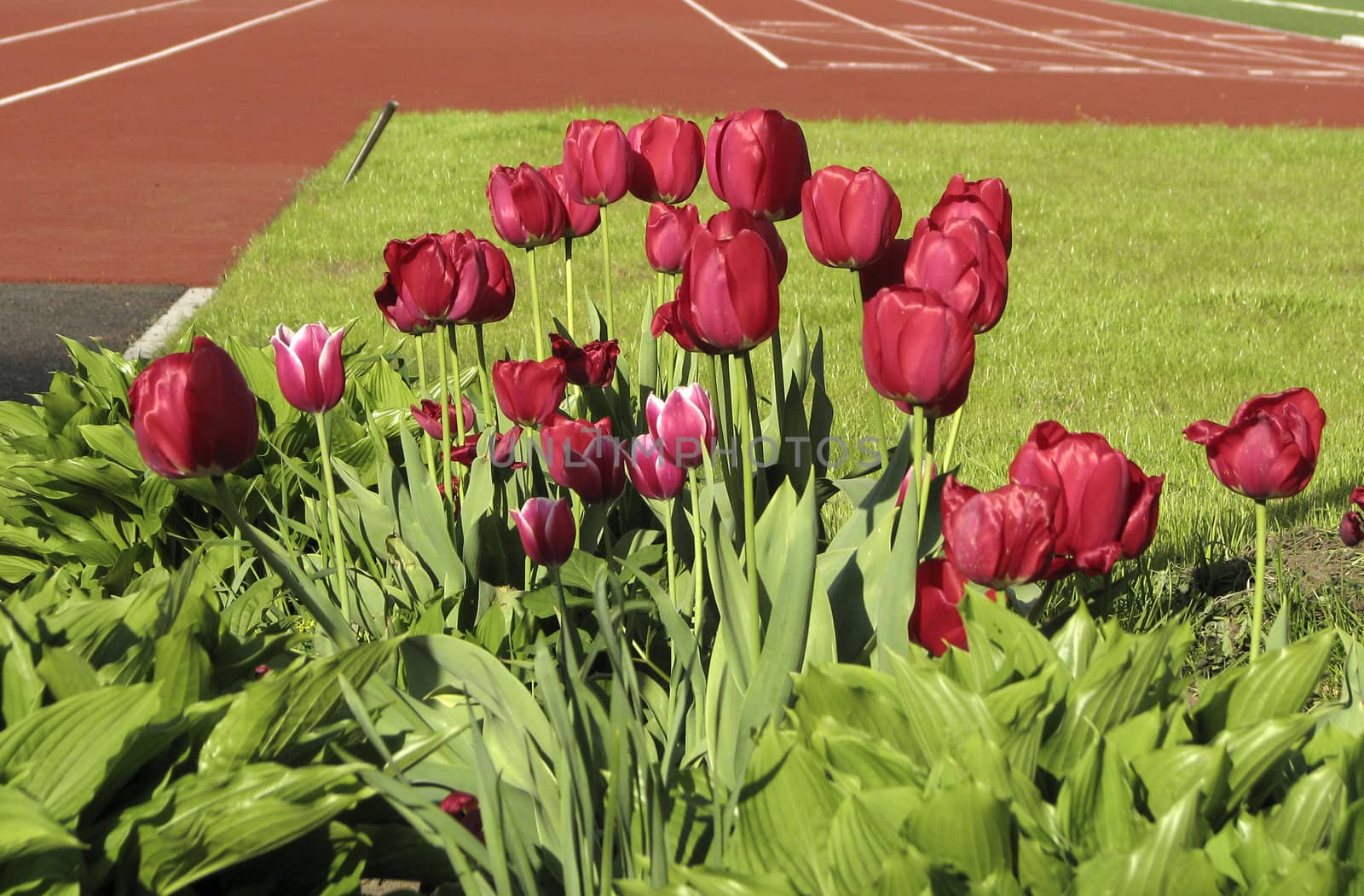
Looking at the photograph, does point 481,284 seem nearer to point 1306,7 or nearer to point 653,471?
point 653,471

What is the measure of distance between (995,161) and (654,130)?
283 inches

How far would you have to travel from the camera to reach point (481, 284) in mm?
1886

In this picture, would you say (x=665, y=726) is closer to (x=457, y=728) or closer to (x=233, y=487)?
(x=457, y=728)

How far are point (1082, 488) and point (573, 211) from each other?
1.15 meters

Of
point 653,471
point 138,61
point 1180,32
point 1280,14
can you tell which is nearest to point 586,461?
point 653,471

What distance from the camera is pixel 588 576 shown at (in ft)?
6.30

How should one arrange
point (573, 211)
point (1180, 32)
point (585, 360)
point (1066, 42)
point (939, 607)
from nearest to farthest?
point (939, 607) → point (585, 360) → point (573, 211) → point (1066, 42) → point (1180, 32)

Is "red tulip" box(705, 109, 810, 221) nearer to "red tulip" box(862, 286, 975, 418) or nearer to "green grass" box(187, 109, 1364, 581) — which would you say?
"red tulip" box(862, 286, 975, 418)

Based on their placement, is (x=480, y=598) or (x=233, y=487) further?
(x=233, y=487)

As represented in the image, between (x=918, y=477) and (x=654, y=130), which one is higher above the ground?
(x=654, y=130)

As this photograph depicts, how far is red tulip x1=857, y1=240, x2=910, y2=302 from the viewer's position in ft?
5.49

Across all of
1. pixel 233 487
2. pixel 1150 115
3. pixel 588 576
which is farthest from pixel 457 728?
pixel 1150 115

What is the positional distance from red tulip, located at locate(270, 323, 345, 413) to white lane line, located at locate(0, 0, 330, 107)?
11543 millimetres

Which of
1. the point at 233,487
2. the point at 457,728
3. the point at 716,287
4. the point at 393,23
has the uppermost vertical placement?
the point at 716,287
